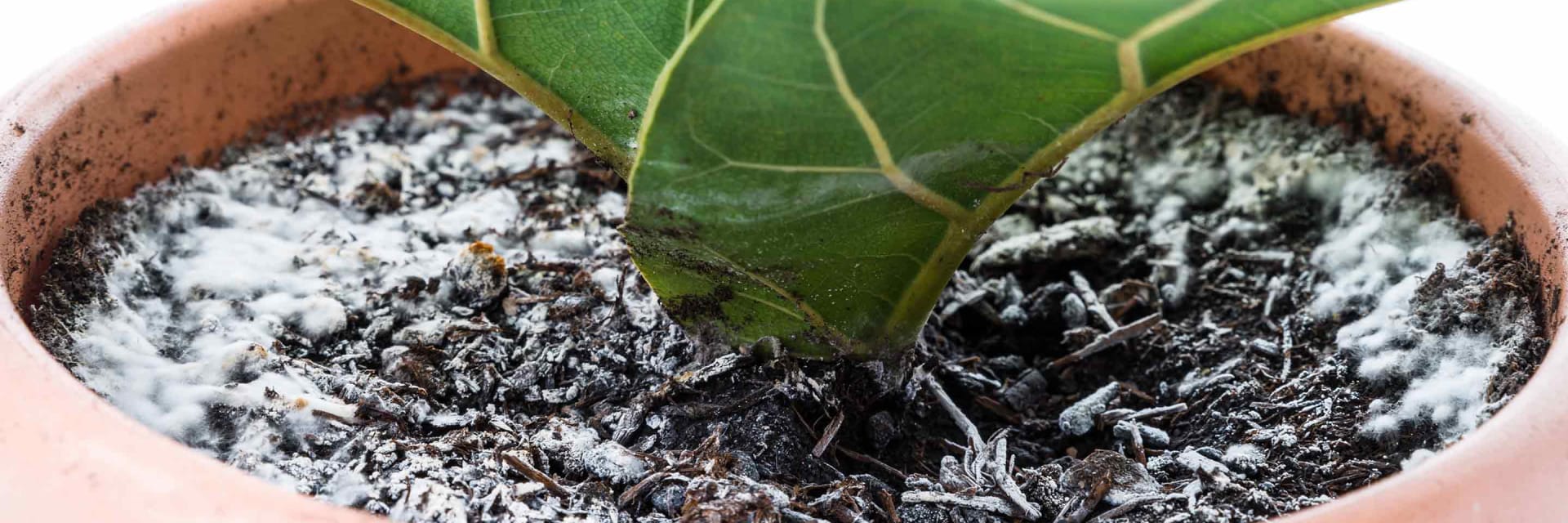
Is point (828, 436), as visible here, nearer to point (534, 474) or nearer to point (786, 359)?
point (786, 359)

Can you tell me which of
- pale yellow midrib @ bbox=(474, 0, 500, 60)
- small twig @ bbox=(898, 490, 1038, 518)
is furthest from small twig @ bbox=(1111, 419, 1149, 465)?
pale yellow midrib @ bbox=(474, 0, 500, 60)

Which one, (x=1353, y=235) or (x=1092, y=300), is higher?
(x=1353, y=235)

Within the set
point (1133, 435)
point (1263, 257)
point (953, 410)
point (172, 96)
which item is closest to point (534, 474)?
point (953, 410)

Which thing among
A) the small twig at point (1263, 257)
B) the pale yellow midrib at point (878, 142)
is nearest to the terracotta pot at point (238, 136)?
the small twig at point (1263, 257)

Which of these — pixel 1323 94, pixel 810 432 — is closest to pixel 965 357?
pixel 810 432

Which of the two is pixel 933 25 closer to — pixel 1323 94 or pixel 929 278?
pixel 929 278

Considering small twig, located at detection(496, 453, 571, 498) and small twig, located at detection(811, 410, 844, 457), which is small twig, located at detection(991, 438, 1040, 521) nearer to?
small twig, located at detection(811, 410, 844, 457)
